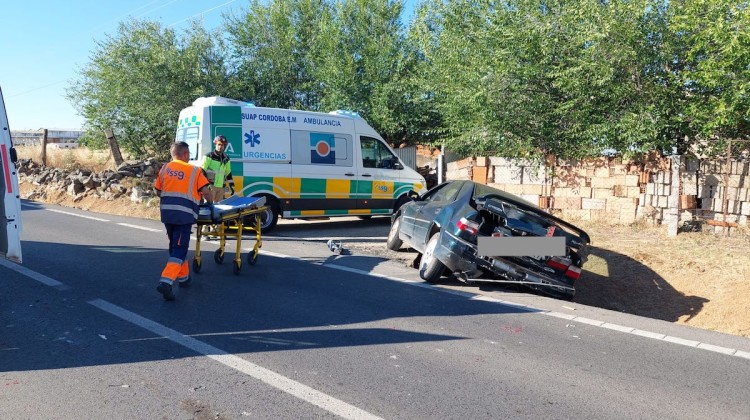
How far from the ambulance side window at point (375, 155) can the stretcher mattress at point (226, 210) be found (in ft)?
18.3

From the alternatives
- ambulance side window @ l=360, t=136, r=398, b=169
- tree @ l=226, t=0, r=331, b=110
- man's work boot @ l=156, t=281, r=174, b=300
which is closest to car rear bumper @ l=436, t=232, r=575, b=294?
man's work boot @ l=156, t=281, r=174, b=300

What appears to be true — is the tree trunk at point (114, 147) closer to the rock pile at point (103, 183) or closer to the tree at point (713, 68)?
the rock pile at point (103, 183)

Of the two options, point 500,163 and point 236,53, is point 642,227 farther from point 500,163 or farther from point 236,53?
point 236,53

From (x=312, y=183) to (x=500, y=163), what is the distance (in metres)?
5.04

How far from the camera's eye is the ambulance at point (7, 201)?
17.2ft

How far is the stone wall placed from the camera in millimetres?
10742

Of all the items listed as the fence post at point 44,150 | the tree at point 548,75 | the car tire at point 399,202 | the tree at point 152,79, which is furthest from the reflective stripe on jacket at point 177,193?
the fence post at point 44,150

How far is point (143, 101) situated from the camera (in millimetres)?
19734

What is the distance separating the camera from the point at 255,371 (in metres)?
4.09

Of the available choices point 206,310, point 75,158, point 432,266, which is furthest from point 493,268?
point 75,158

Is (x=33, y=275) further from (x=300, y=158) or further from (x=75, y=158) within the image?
(x=75, y=158)

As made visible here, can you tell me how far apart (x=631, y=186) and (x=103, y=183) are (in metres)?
14.0

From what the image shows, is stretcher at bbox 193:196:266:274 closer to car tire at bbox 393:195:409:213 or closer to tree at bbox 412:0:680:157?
car tire at bbox 393:195:409:213

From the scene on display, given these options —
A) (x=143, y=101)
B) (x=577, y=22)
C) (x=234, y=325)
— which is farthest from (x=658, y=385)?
(x=143, y=101)
